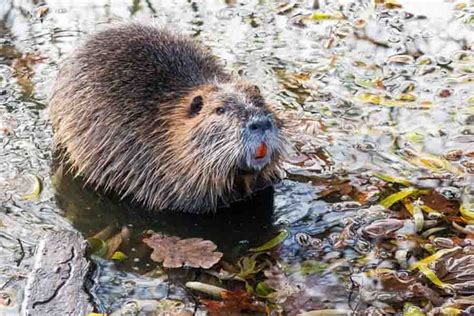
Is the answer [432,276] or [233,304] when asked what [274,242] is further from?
[432,276]

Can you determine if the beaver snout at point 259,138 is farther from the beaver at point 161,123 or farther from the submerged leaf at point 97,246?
the submerged leaf at point 97,246

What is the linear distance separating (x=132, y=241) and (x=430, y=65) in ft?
7.64

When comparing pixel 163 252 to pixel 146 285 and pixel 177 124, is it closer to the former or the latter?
pixel 146 285

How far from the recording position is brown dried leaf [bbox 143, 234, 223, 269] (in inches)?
145

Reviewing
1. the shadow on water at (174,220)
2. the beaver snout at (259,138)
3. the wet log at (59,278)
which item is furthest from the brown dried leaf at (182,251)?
the beaver snout at (259,138)

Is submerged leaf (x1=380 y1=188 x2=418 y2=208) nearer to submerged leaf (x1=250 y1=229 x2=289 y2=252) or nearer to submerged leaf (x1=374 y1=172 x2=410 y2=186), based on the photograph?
submerged leaf (x1=374 y1=172 x2=410 y2=186)

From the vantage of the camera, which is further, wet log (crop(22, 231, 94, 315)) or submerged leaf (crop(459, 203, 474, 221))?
submerged leaf (crop(459, 203, 474, 221))

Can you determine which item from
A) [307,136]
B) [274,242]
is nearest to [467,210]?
[274,242]

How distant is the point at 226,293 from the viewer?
138 inches

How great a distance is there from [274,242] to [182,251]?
40 centimetres

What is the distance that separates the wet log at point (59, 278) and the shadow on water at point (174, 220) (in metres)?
0.24

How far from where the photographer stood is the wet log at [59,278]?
333cm

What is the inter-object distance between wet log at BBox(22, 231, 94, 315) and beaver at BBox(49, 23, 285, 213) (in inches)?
21.9

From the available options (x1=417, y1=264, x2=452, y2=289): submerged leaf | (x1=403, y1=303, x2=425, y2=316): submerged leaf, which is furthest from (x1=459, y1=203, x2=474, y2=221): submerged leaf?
(x1=403, y1=303, x2=425, y2=316): submerged leaf
